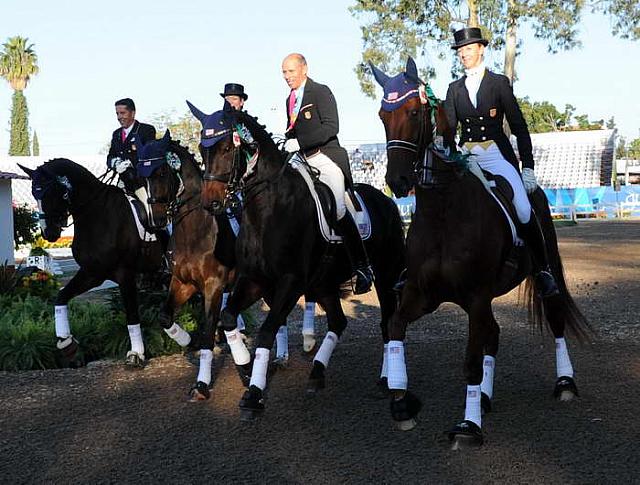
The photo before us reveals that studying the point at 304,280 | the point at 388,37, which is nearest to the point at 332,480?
the point at 304,280

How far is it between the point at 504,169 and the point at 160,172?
3.75m

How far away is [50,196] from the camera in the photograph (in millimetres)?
9180

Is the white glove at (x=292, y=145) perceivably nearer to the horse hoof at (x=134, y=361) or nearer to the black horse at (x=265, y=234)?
the black horse at (x=265, y=234)

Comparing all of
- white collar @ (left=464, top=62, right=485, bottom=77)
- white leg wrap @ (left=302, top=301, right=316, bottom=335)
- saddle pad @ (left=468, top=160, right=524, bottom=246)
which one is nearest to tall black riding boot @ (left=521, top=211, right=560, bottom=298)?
saddle pad @ (left=468, top=160, right=524, bottom=246)

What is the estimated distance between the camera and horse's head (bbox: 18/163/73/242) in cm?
920

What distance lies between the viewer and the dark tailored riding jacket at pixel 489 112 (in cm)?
654

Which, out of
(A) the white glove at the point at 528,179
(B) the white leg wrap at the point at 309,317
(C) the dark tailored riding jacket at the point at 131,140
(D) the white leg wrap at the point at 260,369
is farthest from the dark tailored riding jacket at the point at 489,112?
(C) the dark tailored riding jacket at the point at 131,140

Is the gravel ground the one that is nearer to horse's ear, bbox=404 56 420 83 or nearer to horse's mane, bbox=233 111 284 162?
horse's mane, bbox=233 111 284 162

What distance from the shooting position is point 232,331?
24.3 ft

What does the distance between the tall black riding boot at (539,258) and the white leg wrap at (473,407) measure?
4.94 ft

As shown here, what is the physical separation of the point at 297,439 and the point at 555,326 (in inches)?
113

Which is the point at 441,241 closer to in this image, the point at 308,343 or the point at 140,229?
the point at 308,343

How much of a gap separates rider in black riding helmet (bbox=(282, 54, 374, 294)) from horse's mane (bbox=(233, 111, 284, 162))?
50 cm

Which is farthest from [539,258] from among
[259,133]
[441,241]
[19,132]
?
[19,132]
